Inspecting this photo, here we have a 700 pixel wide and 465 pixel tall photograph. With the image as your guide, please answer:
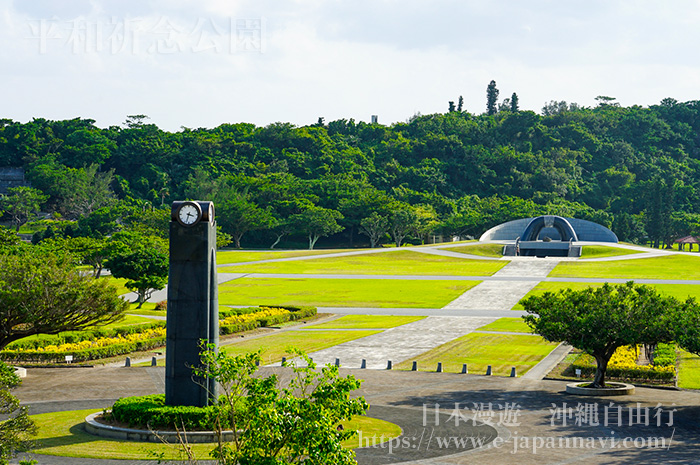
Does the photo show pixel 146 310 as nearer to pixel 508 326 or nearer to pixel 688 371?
pixel 508 326

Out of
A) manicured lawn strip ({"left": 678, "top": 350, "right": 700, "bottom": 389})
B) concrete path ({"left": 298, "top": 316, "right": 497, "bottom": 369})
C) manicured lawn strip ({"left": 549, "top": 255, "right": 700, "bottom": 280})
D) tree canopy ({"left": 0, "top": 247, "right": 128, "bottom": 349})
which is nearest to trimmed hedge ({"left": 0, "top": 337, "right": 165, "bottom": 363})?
tree canopy ({"left": 0, "top": 247, "right": 128, "bottom": 349})

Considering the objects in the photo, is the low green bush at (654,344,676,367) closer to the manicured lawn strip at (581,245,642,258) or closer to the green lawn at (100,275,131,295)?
the green lawn at (100,275,131,295)

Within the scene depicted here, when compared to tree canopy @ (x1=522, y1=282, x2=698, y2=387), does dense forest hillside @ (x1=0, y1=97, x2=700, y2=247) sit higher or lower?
higher

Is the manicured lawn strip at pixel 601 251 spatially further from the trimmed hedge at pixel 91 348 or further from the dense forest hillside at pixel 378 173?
the trimmed hedge at pixel 91 348

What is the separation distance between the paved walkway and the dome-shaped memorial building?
236 feet

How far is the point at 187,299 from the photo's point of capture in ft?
73.5

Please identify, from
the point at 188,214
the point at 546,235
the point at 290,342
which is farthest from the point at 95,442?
the point at 546,235

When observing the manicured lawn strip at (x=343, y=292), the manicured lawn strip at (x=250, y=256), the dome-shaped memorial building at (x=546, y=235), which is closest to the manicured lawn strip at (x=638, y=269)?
the dome-shaped memorial building at (x=546, y=235)

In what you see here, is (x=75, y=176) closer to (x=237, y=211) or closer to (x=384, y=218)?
(x=237, y=211)

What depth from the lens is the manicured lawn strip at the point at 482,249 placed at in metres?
99.6

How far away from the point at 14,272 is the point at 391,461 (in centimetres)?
2034

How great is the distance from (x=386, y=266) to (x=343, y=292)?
2004 centimetres

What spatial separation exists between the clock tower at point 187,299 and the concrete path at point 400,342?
14.7m

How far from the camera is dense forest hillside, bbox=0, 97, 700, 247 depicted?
405 feet
